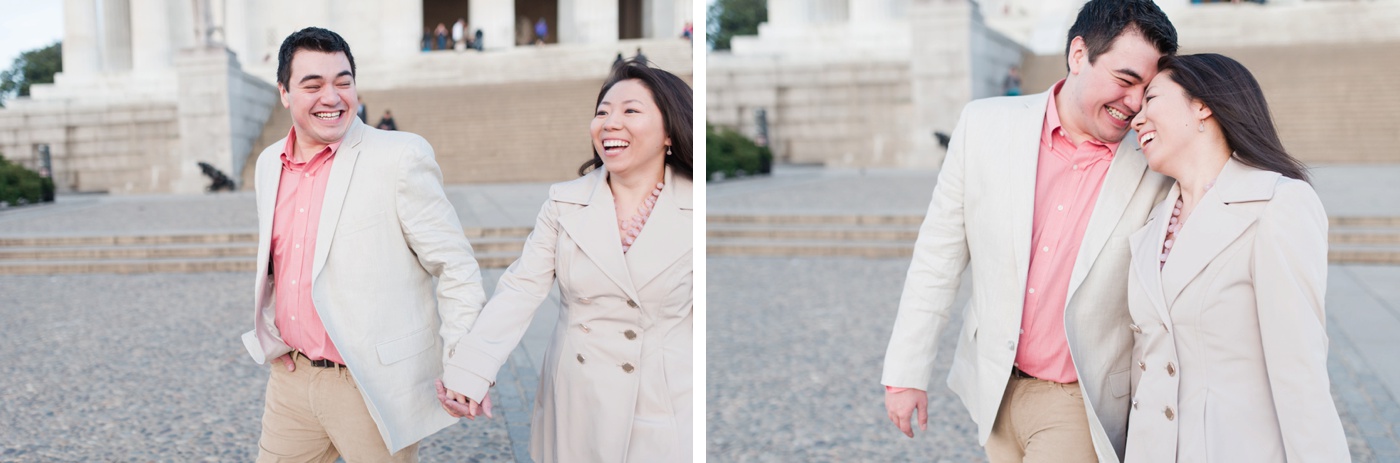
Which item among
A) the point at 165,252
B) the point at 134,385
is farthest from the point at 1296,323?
the point at 165,252

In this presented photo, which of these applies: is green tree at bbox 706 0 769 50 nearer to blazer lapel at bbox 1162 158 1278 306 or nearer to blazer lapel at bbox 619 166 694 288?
blazer lapel at bbox 619 166 694 288

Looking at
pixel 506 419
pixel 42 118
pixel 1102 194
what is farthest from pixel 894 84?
pixel 1102 194

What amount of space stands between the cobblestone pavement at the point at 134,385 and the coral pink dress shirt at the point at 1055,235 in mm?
2518

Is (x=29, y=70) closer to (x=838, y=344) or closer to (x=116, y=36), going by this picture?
(x=838, y=344)

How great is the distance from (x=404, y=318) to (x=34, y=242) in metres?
3.36

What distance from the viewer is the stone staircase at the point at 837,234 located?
10055 millimetres

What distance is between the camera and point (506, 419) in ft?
16.9

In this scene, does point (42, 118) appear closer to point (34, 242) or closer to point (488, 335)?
point (34, 242)

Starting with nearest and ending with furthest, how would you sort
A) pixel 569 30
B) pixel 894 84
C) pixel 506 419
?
pixel 506 419
pixel 894 84
pixel 569 30

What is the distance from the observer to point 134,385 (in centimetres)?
541

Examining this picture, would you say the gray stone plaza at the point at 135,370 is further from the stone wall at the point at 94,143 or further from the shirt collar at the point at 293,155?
the shirt collar at the point at 293,155

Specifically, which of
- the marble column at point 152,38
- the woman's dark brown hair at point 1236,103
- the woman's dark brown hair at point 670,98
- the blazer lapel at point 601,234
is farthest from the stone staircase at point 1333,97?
the marble column at point 152,38

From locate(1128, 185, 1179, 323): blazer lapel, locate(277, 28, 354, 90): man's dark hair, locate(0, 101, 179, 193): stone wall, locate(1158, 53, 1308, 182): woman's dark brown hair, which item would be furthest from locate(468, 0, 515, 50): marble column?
locate(1158, 53, 1308, 182): woman's dark brown hair

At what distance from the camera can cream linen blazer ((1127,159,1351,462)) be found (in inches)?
85.2
